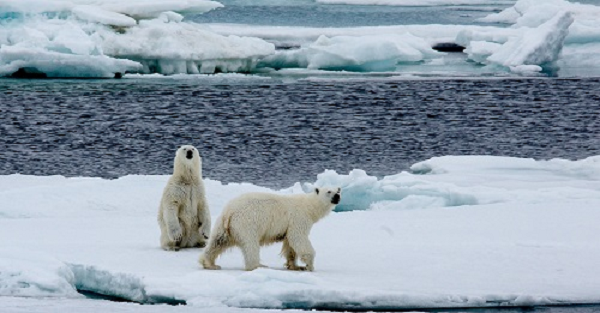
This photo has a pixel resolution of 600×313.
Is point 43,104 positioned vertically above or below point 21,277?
above

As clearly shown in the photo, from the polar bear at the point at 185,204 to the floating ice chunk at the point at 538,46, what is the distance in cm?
1826

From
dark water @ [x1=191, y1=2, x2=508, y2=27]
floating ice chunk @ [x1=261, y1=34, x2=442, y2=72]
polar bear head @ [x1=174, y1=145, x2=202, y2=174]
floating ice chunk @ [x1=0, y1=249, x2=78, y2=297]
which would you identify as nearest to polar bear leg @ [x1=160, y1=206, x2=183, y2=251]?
polar bear head @ [x1=174, y1=145, x2=202, y2=174]

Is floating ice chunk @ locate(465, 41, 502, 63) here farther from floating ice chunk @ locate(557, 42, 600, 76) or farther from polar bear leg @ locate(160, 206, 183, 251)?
polar bear leg @ locate(160, 206, 183, 251)

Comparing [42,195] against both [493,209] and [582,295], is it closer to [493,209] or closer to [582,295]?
[493,209]

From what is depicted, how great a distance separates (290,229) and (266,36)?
Result: 2424cm

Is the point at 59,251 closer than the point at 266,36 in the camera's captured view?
Yes

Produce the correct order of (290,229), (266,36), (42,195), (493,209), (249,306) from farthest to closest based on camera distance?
(266,36) < (42,195) < (493,209) < (290,229) < (249,306)

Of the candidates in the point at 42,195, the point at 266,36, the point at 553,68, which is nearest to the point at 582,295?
the point at 42,195

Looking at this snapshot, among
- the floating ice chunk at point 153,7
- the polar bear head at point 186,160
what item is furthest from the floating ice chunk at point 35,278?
the floating ice chunk at point 153,7

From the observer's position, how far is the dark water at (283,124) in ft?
53.8

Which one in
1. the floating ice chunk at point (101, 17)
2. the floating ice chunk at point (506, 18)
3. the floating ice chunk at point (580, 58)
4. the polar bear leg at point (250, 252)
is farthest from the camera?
the floating ice chunk at point (506, 18)

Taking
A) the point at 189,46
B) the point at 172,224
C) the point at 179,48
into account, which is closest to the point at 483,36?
the point at 189,46

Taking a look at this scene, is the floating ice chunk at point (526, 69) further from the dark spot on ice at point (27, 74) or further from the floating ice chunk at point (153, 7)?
the dark spot on ice at point (27, 74)

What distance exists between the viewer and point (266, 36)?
30.8 m
